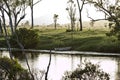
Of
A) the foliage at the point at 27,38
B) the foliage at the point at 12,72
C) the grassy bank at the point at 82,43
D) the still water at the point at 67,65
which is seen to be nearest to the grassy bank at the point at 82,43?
the grassy bank at the point at 82,43

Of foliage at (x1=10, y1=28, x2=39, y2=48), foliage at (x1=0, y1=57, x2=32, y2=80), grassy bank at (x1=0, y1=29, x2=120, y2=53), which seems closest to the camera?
foliage at (x1=0, y1=57, x2=32, y2=80)

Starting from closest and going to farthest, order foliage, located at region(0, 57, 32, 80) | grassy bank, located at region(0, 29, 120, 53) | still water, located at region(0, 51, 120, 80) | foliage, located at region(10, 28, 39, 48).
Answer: foliage, located at region(0, 57, 32, 80) < still water, located at region(0, 51, 120, 80) < grassy bank, located at region(0, 29, 120, 53) < foliage, located at region(10, 28, 39, 48)

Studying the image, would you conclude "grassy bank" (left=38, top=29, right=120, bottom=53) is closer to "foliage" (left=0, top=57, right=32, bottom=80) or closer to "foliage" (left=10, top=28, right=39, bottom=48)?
"foliage" (left=10, top=28, right=39, bottom=48)

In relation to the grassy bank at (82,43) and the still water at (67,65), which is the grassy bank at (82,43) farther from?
the still water at (67,65)

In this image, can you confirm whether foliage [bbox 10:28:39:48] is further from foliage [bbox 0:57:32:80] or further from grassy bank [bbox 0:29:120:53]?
foliage [bbox 0:57:32:80]

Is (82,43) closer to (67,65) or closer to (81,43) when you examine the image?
(81,43)

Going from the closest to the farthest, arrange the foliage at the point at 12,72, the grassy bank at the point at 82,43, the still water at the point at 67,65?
the foliage at the point at 12,72 → the still water at the point at 67,65 → the grassy bank at the point at 82,43

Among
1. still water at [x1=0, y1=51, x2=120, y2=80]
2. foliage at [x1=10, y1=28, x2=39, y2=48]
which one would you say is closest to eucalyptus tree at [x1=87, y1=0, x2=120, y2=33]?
still water at [x1=0, y1=51, x2=120, y2=80]

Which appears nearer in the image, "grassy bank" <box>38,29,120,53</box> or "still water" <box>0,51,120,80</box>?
"still water" <box>0,51,120,80</box>

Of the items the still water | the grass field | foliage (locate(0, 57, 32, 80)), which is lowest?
the still water

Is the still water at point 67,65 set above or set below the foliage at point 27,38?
below

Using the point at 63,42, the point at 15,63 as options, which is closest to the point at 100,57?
the point at 63,42

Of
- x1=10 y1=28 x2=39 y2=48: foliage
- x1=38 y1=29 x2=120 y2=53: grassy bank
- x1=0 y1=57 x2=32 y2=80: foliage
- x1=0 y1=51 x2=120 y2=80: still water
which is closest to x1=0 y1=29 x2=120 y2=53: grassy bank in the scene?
x1=38 y1=29 x2=120 y2=53: grassy bank

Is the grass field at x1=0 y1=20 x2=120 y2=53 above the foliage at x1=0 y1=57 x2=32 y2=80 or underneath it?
underneath
